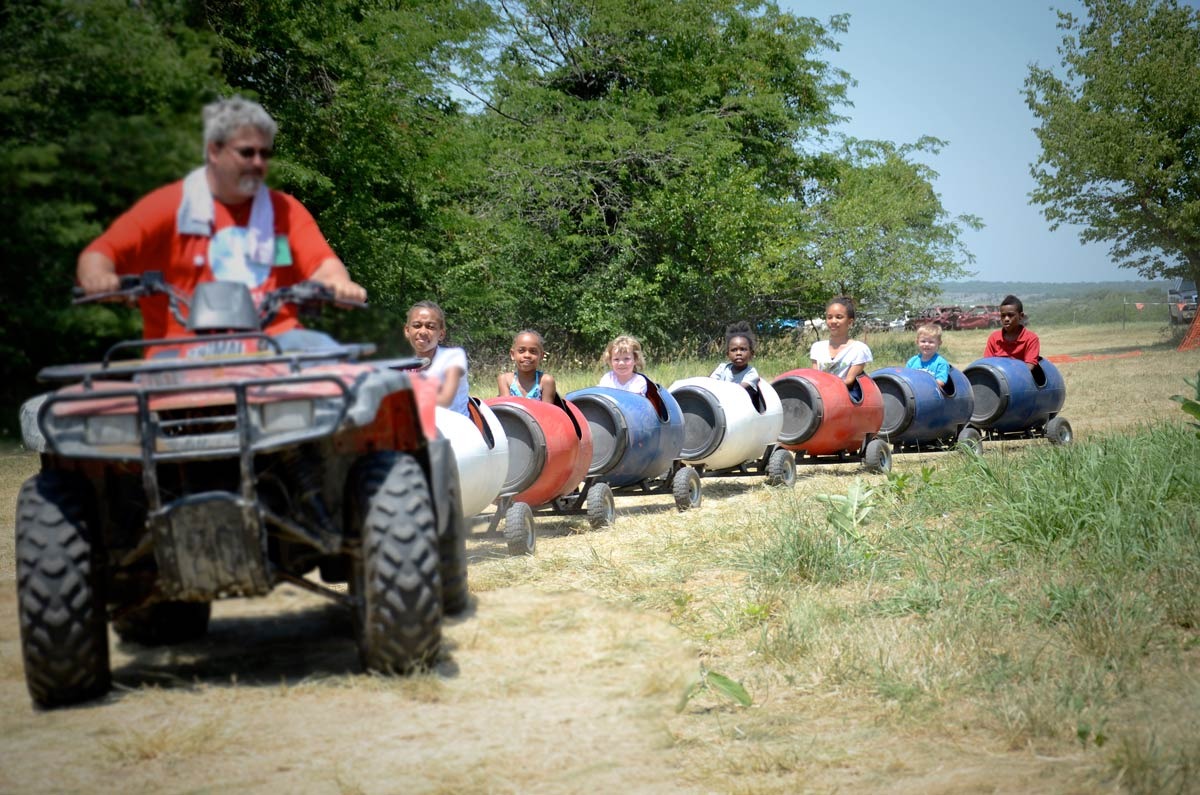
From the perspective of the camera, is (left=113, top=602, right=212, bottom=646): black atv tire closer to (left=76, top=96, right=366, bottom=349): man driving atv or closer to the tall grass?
(left=76, top=96, right=366, bottom=349): man driving atv

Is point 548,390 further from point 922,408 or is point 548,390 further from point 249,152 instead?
point 249,152

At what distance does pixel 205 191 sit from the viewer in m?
3.73

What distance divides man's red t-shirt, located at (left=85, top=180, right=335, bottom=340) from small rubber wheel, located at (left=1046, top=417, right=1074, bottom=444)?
42.9ft

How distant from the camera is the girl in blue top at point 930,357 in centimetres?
1496

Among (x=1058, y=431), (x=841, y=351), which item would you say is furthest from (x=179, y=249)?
(x=1058, y=431)

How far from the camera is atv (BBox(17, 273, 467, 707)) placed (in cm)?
379

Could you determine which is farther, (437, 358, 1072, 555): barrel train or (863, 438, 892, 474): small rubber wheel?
(863, 438, 892, 474): small rubber wheel

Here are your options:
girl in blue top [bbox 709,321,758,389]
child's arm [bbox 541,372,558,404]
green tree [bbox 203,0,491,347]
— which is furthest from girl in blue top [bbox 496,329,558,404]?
girl in blue top [bbox 709,321,758,389]

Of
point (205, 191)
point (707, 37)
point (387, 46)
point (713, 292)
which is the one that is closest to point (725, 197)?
point (713, 292)

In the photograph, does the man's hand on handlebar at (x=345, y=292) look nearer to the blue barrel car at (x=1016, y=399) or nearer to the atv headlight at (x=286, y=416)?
the atv headlight at (x=286, y=416)

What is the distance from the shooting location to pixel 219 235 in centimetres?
379

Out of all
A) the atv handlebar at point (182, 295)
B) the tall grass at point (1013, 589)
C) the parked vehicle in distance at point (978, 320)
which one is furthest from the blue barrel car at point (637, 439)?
the parked vehicle in distance at point (978, 320)

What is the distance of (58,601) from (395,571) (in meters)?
1.08

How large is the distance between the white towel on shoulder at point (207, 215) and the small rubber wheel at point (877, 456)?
1031 cm
